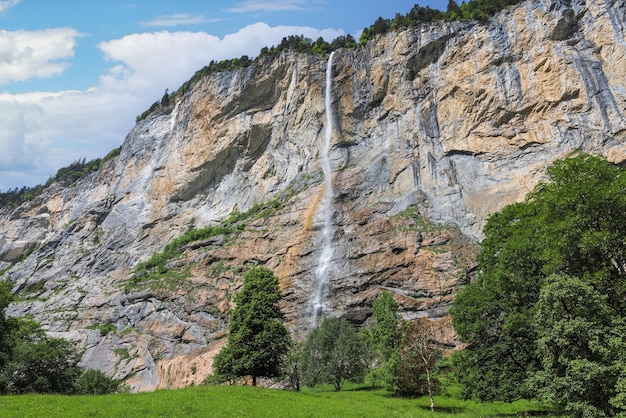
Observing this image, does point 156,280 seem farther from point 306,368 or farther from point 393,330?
point 393,330

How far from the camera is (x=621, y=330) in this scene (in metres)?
17.2

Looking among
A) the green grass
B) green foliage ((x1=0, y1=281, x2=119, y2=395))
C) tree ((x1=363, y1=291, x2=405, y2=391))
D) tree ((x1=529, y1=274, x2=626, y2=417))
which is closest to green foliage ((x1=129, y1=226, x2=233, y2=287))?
green foliage ((x1=0, y1=281, x2=119, y2=395))

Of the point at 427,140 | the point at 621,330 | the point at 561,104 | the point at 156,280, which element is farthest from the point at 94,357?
the point at 561,104

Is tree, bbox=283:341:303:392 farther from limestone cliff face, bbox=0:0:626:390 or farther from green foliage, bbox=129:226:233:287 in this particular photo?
green foliage, bbox=129:226:233:287

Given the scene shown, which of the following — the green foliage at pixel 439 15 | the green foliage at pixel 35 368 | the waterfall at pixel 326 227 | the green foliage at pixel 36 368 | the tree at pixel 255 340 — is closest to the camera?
the tree at pixel 255 340

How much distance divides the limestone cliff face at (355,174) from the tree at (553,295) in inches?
771

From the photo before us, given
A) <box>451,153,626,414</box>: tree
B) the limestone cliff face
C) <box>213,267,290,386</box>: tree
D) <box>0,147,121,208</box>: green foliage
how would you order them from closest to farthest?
1. <box>451,153,626,414</box>: tree
2. <box>213,267,290,386</box>: tree
3. the limestone cliff face
4. <box>0,147,121,208</box>: green foliage

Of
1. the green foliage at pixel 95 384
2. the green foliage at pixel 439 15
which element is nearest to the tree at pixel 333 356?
the green foliage at pixel 95 384

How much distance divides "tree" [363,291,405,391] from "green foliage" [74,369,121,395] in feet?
84.8

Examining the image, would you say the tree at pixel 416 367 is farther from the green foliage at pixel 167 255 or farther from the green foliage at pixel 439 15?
the green foliage at pixel 439 15

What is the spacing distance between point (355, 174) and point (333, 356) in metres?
31.0

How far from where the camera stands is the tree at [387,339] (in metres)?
33.5

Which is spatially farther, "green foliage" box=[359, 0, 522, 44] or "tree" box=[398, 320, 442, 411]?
"green foliage" box=[359, 0, 522, 44]

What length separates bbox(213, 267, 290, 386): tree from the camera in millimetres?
32906
